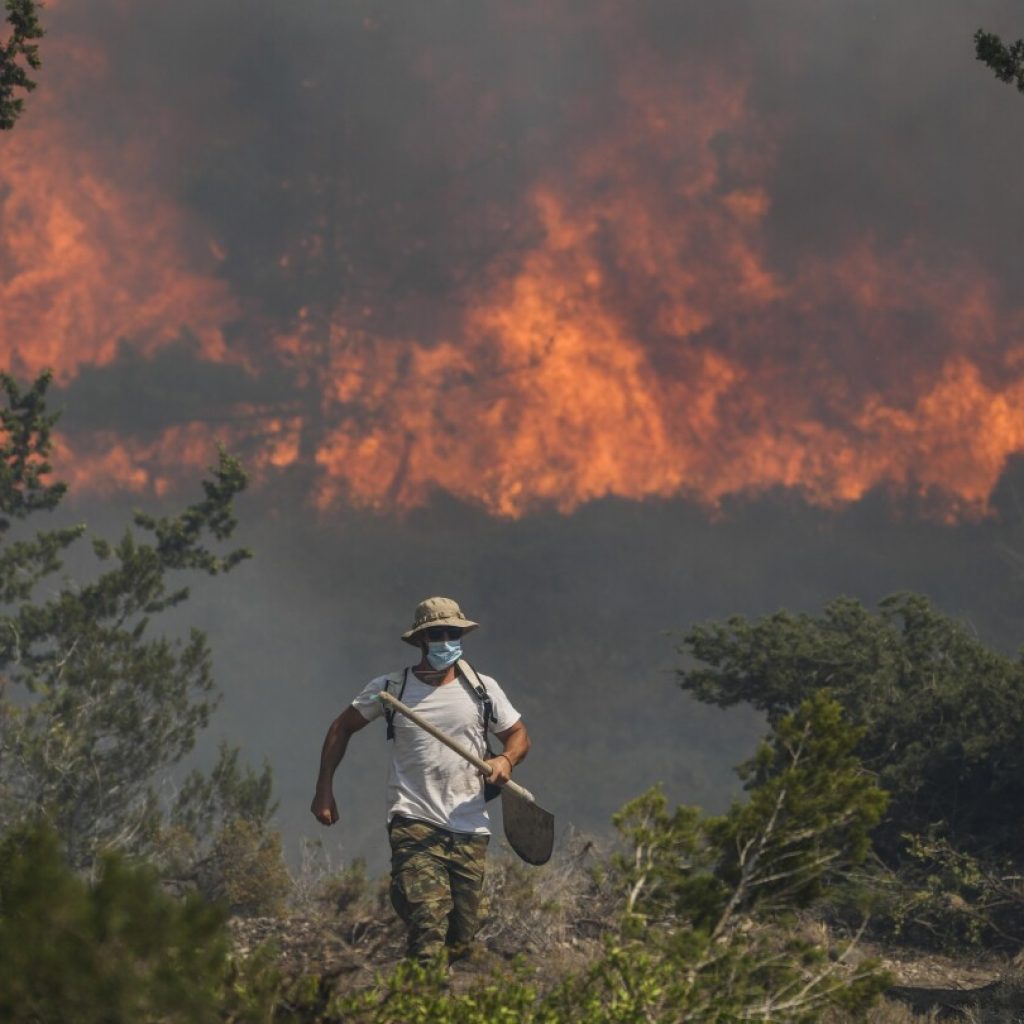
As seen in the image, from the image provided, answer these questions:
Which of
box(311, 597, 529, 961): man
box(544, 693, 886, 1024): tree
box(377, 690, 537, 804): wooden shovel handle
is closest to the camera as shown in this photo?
box(544, 693, 886, 1024): tree

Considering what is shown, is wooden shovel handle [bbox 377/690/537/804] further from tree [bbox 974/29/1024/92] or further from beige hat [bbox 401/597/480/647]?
tree [bbox 974/29/1024/92]

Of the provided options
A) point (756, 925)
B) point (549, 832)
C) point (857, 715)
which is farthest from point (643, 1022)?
point (857, 715)

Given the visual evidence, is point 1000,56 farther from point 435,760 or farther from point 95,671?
point 95,671

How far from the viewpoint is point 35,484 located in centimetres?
2281

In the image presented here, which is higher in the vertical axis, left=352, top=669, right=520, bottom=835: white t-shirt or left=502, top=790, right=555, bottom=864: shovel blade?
left=352, top=669, right=520, bottom=835: white t-shirt

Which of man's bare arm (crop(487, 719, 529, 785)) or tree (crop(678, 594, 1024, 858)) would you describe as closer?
man's bare arm (crop(487, 719, 529, 785))

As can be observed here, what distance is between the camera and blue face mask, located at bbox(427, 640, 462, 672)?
6418 mm

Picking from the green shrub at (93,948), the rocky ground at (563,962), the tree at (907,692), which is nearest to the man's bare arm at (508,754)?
the rocky ground at (563,962)

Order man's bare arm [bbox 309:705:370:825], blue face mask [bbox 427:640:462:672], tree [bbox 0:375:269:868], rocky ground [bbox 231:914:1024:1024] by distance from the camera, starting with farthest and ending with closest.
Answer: tree [bbox 0:375:269:868], rocky ground [bbox 231:914:1024:1024], blue face mask [bbox 427:640:462:672], man's bare arm [bbox 309:705:370:825]

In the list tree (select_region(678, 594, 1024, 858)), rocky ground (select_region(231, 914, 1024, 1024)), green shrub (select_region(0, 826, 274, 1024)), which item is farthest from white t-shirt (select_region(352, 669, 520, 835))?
tree (select_region(678, 594, 1024, 858))

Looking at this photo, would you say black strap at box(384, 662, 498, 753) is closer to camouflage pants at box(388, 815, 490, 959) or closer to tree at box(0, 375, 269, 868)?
camouflage pants at box(388, 815, 490, 959)

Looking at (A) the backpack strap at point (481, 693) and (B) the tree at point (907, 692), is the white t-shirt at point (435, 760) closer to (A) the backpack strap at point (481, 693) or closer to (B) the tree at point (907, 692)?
(A) the backpack strap at point (481, 693)

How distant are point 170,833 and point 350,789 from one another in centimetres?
13831

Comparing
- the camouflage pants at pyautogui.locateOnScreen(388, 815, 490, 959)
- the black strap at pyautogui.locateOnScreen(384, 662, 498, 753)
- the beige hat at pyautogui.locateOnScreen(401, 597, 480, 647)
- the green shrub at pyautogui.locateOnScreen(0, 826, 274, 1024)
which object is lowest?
the green shrub at pyautogui.locateOnScreen(0, 826, 274, 1024)
